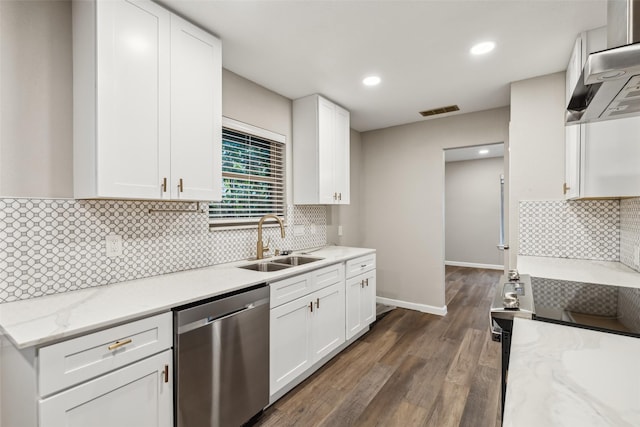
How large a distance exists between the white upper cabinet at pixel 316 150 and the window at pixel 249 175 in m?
0.19

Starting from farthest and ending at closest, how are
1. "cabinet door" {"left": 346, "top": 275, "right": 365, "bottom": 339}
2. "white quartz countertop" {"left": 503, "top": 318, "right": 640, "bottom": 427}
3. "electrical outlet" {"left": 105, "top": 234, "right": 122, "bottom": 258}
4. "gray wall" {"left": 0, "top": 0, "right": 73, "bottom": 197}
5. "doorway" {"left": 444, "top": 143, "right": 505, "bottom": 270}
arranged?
"doorway" {"left": 444, "top": 143, "right": 505, "bottom": 270}
"cabinet door" {"left": 346, "top": 275, "right": 365, "bottom": 339}
"electrical outlet" {"left": 105, "top": 234, "right": 122, "bottom": 258}
"gray wall" {"left": 0, "top": 0, "right": 73, "bottom": 197}
"white quartz countertop" {"left": 503, "top": 318, "right": 640, "bottom": 427}

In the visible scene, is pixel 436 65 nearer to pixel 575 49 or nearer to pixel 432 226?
pixel 575 49

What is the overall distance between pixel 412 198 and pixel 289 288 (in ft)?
8.52

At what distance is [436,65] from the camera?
8.26 feet

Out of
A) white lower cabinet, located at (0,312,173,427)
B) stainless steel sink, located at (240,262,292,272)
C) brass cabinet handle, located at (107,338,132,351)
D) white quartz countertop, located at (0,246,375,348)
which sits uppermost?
white quartz countertop, located at (0,246,375,348)

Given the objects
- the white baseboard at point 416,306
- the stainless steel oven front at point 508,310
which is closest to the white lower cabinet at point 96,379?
the stainless steel oven front at point 508,310

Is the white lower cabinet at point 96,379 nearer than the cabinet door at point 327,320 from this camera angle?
Yes

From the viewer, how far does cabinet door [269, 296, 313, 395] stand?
206 cm

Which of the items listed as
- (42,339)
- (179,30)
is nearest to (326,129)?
(179,30)

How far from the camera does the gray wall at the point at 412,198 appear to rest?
3840 millimetres

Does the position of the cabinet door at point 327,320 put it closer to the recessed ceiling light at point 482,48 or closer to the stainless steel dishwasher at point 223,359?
the stainless steel dishwasher at point 223,359

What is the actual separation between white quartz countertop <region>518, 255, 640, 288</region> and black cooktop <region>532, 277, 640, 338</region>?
203mm

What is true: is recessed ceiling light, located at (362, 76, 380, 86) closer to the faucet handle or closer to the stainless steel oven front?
the faucet handle

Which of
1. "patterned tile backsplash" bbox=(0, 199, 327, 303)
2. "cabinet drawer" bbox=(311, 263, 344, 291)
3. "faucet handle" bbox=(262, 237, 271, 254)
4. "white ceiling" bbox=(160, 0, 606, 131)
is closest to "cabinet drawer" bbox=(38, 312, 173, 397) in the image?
"patterned tile backsplash" bbox=(0, 199, 327, 303)
